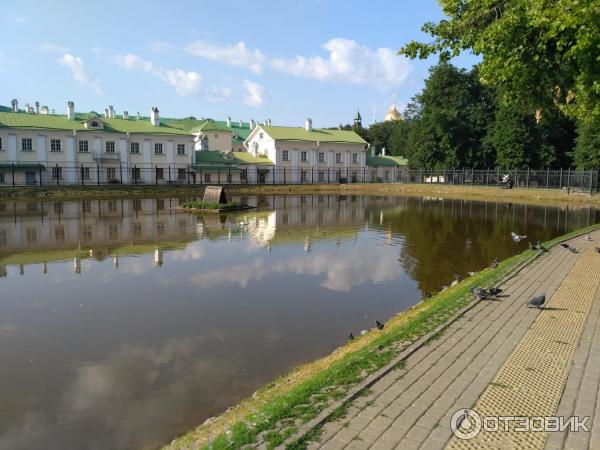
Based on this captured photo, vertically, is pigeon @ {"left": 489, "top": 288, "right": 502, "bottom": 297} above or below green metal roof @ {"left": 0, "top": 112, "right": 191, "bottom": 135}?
below

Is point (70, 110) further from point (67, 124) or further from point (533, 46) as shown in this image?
point (533, 46)

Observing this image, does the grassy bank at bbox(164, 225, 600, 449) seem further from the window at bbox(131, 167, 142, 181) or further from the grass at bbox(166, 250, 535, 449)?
the window at bbox(131, 167, 142, 181)

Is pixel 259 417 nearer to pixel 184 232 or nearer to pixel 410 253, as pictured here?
pixel 410 253

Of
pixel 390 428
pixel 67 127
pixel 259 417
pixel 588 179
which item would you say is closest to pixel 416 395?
pixel 390 428

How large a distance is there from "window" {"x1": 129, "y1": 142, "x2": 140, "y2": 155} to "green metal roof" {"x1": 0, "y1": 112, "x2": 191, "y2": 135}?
1.52 metres

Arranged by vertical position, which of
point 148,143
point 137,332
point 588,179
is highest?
point 148,143

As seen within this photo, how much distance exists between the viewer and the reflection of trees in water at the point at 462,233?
1500cm

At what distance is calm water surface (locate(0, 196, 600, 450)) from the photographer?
635 cm

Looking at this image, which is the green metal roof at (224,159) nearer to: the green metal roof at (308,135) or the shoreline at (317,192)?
the green metal roof at (308,135)

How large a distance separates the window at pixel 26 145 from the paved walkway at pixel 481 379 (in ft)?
177

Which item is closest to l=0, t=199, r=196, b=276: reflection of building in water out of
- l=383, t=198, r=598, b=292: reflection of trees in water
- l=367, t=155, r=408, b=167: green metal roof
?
l=383, t=198, r=598, b=292: reflection of trees in water

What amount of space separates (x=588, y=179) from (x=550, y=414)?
48483 mm

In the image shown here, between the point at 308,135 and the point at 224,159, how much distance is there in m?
14.4

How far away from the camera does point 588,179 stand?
45.9 m
